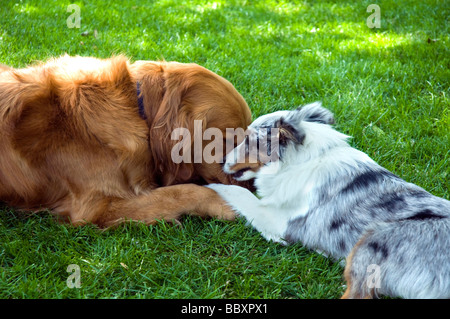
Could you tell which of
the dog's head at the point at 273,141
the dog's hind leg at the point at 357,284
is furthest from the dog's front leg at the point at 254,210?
the dog's hind leg at the point at 357,284

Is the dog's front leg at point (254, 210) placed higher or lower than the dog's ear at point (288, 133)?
lower

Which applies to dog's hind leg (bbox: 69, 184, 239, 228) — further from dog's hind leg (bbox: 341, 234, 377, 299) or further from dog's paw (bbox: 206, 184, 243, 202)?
dog's hind leg (bbox: 341, 234, 377, 299)

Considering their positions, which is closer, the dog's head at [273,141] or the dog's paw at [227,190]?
the dog's head at [273,141]

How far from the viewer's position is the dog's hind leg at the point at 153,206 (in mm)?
3338

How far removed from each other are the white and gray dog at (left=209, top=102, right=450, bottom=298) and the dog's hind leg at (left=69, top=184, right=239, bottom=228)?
5.7 inches

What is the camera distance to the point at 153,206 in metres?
3.42

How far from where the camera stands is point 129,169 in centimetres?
337

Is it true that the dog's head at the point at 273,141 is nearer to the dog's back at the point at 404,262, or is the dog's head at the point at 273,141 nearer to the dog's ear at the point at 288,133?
the dog's ear at the point at 288,133

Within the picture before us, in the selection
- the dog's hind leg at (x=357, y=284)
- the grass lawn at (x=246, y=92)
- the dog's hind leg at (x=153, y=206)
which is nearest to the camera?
the dog's hind leg at (x=357, y=284)

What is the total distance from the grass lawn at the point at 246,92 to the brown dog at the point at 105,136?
19 centimetres

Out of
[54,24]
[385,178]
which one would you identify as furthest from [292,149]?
[54,24]

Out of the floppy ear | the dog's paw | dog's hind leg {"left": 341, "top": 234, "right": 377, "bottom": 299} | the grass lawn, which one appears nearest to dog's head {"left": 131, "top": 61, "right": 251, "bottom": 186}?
the floppy ear

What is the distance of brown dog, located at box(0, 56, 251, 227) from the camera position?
3285 millimetres

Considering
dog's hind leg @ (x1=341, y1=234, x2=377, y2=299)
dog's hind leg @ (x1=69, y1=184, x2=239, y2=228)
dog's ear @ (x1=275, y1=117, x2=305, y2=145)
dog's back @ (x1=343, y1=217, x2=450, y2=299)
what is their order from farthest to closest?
dog's hind leg @ (x1=69, y1=184, x2=239, y2=228) → dog's ear @ (x1=275, y1=117, x2=305, y2=145) → dog's hind leg @ (x1=341, y1=234, x2=377, y2=299) → dog's back @ (x1=343, y1=217, x2=450, y2=299)
